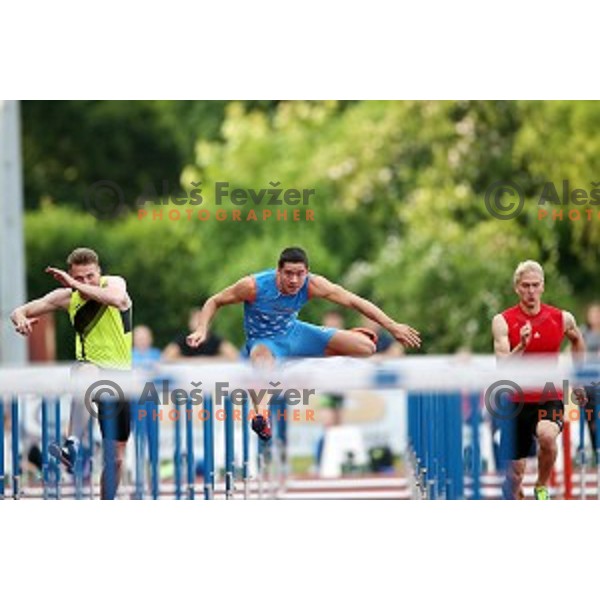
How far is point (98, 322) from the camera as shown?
39.7 ft

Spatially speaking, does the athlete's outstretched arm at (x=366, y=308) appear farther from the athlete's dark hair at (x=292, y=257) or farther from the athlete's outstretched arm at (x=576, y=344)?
the athlete's outstretched arm at (x=576, y=344)

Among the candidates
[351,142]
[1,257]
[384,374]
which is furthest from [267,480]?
[351,142]

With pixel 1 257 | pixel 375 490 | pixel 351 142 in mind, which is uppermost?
pixel 351 142

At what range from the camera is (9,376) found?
12.4 m

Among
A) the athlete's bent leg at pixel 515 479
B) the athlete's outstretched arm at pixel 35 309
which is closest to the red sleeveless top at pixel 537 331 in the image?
the athlete's bent leg at pixel 515 479

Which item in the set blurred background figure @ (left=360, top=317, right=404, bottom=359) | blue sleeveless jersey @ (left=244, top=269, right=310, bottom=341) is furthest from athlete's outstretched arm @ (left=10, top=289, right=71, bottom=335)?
blurred background figure @ (left=360, top=317, right=404, bottom=359)

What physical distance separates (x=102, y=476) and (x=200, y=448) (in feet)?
10.5

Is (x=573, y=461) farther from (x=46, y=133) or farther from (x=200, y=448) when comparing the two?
(x=46, y=133)

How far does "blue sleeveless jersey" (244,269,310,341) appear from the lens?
12102 mm

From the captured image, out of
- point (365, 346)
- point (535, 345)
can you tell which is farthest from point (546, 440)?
point (365, 346)
